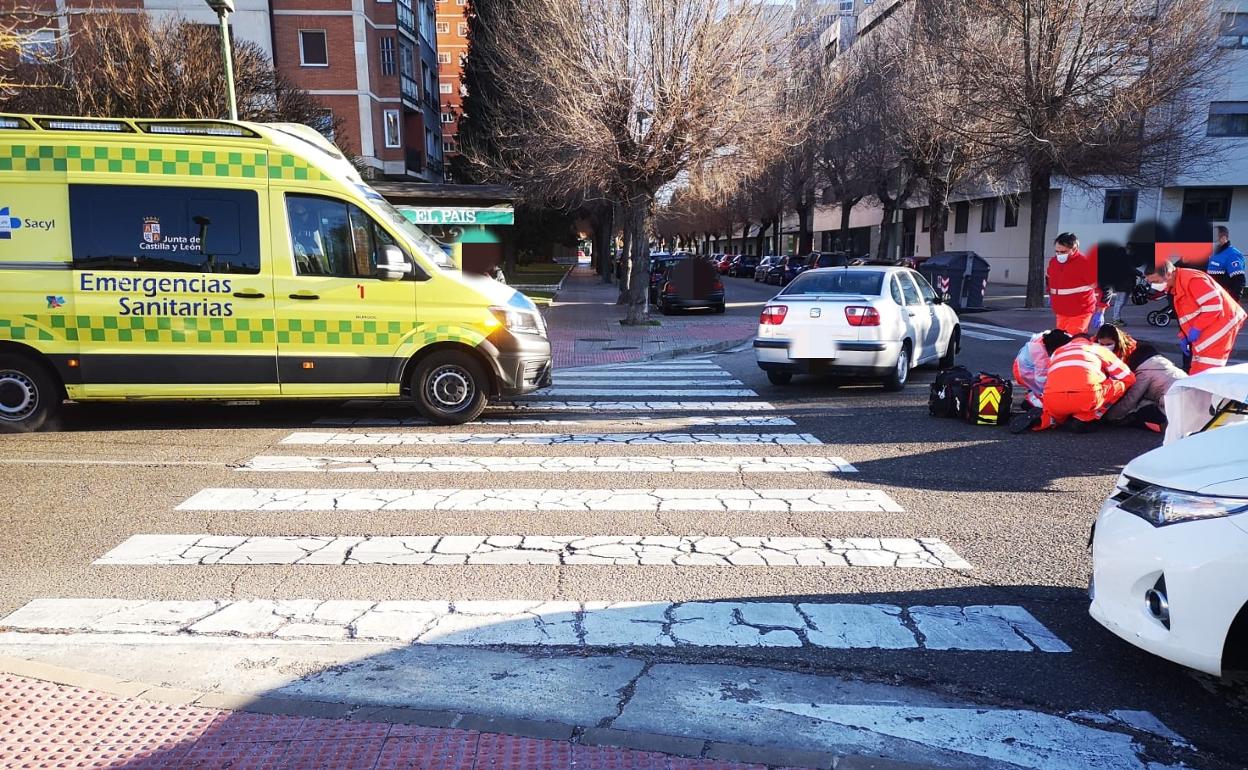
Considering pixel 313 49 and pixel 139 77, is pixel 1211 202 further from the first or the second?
pixel 139 77

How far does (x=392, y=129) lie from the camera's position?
38125 mm

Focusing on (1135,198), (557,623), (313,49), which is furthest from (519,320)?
(1135,198)

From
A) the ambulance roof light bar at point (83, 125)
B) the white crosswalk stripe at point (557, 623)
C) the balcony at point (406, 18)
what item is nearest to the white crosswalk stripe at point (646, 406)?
the ambulance roof light bar at point (83, 125)

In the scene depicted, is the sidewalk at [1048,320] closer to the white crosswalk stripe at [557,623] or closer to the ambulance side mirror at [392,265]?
the white crosswalk stripe at [557,623]

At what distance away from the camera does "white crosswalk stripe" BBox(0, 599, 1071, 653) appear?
385 centimetres

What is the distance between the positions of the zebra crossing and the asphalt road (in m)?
0.07

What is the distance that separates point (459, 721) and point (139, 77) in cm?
1906

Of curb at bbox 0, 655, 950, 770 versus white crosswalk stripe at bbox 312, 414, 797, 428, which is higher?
white crosswalk stripe at bbox 312, 414, 797, 428

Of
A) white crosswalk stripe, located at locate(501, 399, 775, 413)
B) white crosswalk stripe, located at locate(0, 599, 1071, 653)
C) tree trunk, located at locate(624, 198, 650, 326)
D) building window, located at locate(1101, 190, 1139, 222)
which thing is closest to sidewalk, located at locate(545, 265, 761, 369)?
tree trunk, located at locate(624, 198, 650, 326)

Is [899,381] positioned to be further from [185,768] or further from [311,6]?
[311,6]

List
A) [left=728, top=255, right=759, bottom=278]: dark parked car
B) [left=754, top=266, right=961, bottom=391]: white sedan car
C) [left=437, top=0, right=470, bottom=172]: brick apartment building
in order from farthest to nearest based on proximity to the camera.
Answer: [left=437, top=0, right=470, bottom=172]: brick apartment building < [left=728, top=255, right=759, bottom=278]: dark parked car < [left=754, top=266, right=961, bottom=391]: white sedan car

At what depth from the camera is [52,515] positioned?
18.2 feet

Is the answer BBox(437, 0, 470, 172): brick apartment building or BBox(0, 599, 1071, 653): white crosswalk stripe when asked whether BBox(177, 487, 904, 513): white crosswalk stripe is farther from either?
BBox(437, 0, 470, 172): brick apartment building

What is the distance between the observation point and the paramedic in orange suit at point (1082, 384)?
8.00m
